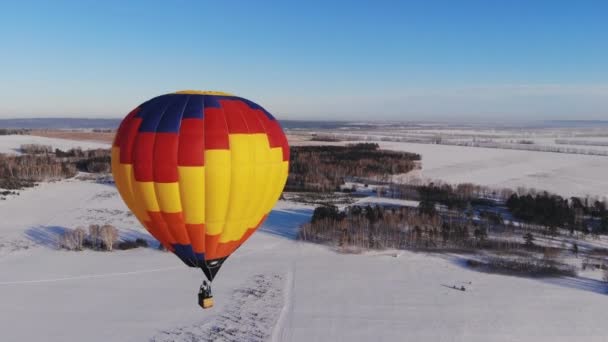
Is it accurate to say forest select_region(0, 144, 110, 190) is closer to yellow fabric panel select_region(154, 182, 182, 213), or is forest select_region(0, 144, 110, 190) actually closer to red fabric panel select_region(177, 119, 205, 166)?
A: yellow fabric panel select_region(154, 182, 182, 213)

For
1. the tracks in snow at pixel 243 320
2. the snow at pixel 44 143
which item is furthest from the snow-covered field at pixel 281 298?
the snow at pixel 44 143

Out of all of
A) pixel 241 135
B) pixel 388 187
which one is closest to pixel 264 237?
pixel 241 135

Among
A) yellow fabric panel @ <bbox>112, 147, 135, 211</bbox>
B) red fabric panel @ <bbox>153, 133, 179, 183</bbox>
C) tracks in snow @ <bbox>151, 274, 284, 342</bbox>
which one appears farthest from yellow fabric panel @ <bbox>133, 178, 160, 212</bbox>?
tracks in snow @ <bbox>151, 274, 284, 342</bbox>

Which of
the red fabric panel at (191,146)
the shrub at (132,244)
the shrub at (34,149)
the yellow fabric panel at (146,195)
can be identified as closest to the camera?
the red fabric panel at (191,146)

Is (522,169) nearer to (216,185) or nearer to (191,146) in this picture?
(216,185)

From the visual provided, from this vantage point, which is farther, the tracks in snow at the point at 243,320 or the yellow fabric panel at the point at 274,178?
the tracks in snow at the point at 243,320

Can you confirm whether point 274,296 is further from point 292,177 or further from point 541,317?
point 292,177

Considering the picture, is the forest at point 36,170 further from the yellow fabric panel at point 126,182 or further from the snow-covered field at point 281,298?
the yellow fabric panel at point 126,182
